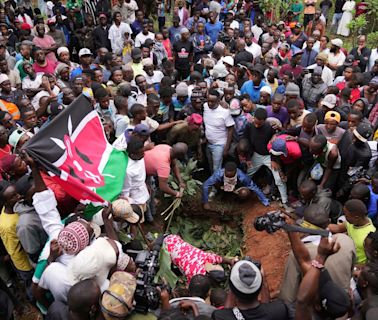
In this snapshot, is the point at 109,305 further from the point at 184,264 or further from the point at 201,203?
the point at 201,203

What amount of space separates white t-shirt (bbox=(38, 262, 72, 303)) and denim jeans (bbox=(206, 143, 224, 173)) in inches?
156

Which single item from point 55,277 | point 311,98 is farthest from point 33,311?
point 311,98

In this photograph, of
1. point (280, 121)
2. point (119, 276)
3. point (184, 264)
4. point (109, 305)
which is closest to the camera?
point (109, 305)

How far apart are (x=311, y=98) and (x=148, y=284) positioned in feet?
19.3

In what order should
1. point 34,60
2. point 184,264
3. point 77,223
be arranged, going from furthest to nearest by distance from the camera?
point 34,60 < point 184,264 < point 77,223

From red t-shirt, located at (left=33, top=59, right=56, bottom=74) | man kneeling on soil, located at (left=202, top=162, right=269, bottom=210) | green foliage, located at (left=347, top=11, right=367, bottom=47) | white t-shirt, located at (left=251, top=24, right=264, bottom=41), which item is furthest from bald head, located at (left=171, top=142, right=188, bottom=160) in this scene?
green foliage, located at (left=347, top=11, right=367, bottom=47)

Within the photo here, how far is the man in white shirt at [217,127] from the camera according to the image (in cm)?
687

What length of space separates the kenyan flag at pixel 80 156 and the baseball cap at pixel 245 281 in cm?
203

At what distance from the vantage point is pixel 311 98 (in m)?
8.16

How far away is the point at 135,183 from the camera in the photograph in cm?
542

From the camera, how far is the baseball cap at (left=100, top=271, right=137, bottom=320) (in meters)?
3.24

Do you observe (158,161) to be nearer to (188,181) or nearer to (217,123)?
(188,181)

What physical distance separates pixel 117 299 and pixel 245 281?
3.53ft

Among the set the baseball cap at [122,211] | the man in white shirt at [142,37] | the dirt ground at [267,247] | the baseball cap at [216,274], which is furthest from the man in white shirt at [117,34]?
the baseball cap at [216,274]
